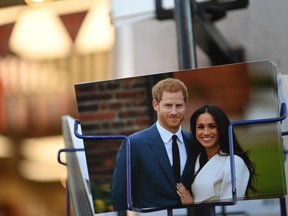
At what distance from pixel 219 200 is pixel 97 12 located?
0.80m

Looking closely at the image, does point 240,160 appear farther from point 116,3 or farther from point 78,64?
point 78,64

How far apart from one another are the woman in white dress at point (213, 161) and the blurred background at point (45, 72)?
560 millimetres

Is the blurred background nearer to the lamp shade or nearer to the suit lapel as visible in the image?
the lamp shade

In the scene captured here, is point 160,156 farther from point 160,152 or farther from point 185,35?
point 185,35

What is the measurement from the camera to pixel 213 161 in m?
0.62

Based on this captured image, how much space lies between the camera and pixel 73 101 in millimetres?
1278

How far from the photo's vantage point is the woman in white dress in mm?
614

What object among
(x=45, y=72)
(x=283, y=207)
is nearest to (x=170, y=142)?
(x=283, y=207)

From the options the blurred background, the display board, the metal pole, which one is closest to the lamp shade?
the blurred background

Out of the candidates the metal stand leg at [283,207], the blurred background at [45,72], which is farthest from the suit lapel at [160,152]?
the blurred background at [45,72]

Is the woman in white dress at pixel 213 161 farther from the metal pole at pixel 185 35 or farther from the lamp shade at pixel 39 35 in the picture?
the lamp shade at pixel 39 35

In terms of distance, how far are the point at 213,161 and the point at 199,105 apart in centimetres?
6

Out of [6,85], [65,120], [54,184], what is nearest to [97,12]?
[6,85]

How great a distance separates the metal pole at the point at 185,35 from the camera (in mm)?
859
